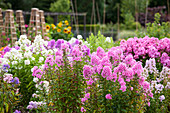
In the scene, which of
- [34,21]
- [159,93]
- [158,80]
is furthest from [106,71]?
[34,21]

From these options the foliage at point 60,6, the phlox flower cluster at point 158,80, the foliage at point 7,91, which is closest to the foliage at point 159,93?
the phlox flower cluster at point 158,80

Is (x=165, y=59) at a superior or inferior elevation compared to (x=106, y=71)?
inferior

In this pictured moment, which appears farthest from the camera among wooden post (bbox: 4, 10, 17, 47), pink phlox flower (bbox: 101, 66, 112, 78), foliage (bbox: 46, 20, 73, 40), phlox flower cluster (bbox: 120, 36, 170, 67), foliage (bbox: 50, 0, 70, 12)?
foliage (bbox: 50, 0, 70, 12)

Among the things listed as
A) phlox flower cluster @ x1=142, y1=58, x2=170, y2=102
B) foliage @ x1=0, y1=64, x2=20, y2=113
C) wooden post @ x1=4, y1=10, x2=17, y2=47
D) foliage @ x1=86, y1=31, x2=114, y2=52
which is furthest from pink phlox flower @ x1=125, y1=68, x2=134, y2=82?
wooden post @ x1=4, y1=10, x2=17, y2=47

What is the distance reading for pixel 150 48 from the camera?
13.9 ft

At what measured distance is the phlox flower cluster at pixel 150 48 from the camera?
4115 mm

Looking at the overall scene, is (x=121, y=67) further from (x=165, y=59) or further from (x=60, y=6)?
(x=60, y=6)

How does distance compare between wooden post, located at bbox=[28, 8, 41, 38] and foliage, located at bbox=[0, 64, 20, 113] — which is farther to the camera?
wooden post, located at bbox=[28, 8, 41, 38]

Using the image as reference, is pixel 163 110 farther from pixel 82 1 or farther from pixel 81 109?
pixel 82 1

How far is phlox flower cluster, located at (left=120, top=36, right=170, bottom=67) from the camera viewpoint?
412cm

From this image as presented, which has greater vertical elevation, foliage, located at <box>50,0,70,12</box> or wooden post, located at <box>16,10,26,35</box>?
foliage, located at <box>50,0,70,12</box>

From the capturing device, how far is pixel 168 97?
330 centimetres

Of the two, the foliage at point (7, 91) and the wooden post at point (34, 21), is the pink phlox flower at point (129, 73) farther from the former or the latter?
the wooden post at point (34, 21)

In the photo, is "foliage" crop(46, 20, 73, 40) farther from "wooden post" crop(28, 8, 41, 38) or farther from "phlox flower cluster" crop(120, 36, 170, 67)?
"phlox flower cluster" crop(120, 36, 170, 67)
